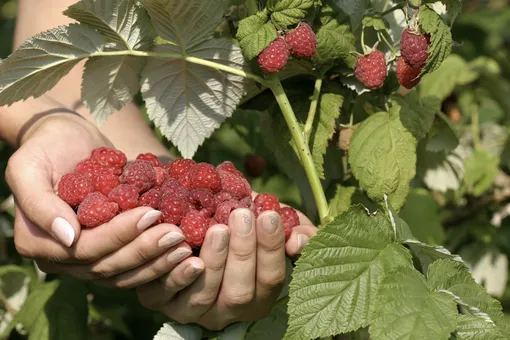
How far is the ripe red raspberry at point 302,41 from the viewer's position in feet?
3.55

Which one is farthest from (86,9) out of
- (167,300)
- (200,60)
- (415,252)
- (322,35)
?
(415,252)

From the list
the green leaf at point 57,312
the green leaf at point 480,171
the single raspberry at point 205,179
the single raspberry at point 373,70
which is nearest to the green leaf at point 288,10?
the single raspberry at point 373,70

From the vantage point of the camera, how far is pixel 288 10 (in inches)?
42.9

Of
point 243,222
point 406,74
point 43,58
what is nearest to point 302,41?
point 406,74

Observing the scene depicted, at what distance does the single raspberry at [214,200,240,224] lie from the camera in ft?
3.67

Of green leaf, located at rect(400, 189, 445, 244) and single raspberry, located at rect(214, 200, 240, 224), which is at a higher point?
single raspberry, located at rect(214, 200, 240, 224)

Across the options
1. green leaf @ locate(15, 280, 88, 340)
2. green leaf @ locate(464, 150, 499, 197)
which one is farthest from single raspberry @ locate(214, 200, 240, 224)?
green leaf @ locate(464, 150, 499, 197)

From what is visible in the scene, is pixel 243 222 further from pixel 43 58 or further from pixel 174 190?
pixel 43 58

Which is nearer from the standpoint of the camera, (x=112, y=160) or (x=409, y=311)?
(x=409, y=311)

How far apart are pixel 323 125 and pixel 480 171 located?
0.89 m

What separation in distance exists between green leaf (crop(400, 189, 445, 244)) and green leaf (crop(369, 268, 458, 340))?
87 centimetres

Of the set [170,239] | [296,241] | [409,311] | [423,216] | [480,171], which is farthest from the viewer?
[480,171]

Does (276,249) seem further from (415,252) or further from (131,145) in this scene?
(131,145)

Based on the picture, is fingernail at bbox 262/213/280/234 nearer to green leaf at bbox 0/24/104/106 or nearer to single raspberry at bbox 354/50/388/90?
single raspberry at bbox 354/50/388/90
